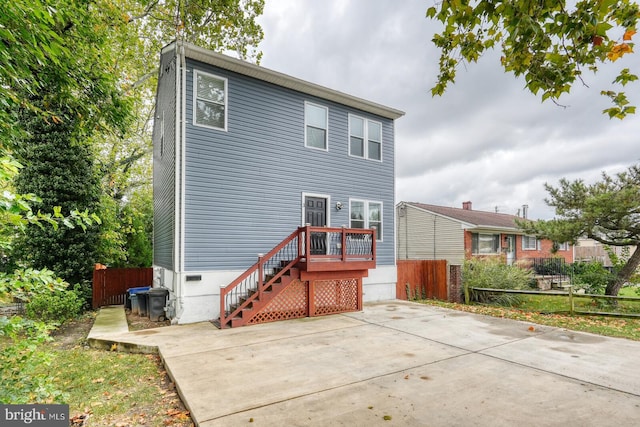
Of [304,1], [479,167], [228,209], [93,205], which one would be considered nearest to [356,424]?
[228,209]

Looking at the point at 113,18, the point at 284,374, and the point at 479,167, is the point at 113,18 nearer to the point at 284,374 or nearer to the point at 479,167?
the point at 284,374

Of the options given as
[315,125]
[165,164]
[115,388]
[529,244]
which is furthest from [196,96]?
[529,244]

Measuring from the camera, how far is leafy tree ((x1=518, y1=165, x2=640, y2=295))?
9.73 meters

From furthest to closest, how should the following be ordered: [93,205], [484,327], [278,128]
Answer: [93,205], [278,128], [484,327]

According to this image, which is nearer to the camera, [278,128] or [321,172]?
[278,128]

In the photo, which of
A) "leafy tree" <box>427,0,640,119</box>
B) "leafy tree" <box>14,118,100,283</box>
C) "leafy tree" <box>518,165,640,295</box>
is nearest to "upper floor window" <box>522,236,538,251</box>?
"leafy tree" <box>518,165,640,295</box>

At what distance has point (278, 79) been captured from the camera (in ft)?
31.9

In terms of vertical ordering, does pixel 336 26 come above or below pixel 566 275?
above

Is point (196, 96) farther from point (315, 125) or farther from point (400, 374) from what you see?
point (400, 374)

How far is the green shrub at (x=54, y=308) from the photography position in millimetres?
8423

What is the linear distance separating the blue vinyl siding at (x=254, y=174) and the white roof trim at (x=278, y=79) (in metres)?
0.18

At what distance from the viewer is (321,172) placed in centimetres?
1066

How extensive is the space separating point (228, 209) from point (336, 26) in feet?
19.6

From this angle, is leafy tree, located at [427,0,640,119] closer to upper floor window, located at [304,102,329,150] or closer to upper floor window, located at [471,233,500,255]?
upper floor window, located at [304,102,329,150]
